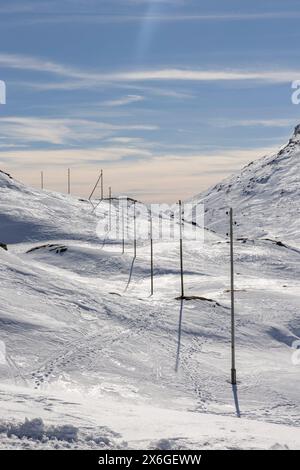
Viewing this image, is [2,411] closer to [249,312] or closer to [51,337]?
[51,337]

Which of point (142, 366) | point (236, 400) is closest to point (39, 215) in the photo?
point (142, 366)

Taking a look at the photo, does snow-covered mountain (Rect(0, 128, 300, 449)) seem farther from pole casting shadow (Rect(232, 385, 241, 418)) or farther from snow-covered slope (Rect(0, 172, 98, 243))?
snow-covered slope (Rect(0, 172, 98, 243))

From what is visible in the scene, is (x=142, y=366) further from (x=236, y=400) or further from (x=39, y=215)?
(x=39, y=215)

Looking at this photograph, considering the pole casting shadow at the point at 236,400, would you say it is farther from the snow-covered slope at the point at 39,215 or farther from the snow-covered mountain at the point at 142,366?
the snow-covered slope at the point at 39,215

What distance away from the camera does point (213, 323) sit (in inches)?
1528

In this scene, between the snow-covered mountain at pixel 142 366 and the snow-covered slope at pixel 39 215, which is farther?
the snow-covered slope at pixel 39 215

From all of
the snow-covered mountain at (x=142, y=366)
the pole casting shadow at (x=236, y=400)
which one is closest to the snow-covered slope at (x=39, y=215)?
the snow-covered mountain at (x=142, y=366)

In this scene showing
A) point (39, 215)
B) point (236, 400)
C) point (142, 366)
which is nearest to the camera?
point (236, 400)

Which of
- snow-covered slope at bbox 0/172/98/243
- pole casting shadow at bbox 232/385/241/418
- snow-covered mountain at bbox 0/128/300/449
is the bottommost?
pole casting shadow at bbox 232/385/241/418

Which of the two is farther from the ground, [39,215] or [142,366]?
[39,215]

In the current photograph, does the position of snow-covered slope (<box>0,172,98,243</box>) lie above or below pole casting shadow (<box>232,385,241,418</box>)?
above

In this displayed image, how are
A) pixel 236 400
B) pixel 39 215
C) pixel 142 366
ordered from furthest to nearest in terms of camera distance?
pixel 39 215, pixel 142 366, pixel 236 400

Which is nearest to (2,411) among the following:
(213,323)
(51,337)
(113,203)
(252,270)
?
(51,337)

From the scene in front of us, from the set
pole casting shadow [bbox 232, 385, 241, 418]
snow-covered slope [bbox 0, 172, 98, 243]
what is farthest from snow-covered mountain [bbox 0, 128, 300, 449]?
snow-covered slope [bbox 0, 172, 98, 243]
